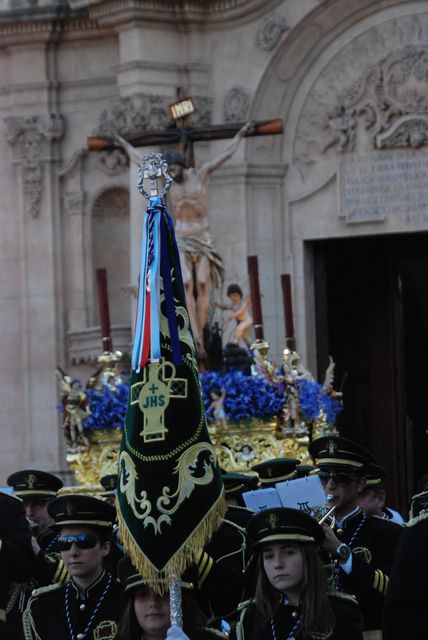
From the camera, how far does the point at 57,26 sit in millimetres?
20781

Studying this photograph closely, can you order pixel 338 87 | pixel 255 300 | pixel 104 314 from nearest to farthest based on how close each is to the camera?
pixel 255 300
pixel 104 314
pixel 338 87

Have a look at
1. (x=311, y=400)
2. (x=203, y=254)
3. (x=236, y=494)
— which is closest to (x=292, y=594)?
(x=236, y=494)

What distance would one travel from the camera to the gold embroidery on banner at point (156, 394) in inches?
296

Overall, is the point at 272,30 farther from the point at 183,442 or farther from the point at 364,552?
the point at 183,442

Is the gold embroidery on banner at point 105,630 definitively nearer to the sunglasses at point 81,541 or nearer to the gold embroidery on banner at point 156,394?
the sunglasses at point 81,541

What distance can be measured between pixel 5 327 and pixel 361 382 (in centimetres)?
408

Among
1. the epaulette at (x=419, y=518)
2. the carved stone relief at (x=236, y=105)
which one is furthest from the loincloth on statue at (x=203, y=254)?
the epaulette at (x=419, y=518)

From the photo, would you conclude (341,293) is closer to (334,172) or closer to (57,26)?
(334,172)

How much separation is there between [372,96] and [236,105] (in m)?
1.51

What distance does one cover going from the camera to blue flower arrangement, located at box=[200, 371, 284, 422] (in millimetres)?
14195

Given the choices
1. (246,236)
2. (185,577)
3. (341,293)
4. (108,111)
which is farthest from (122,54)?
(185,577)

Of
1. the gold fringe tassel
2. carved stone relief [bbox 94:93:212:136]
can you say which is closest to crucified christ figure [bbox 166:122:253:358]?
carved stone relief [bbox 94:93:212:136]

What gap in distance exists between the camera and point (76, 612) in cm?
774

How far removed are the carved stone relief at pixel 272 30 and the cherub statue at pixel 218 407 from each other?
21.9 feet
